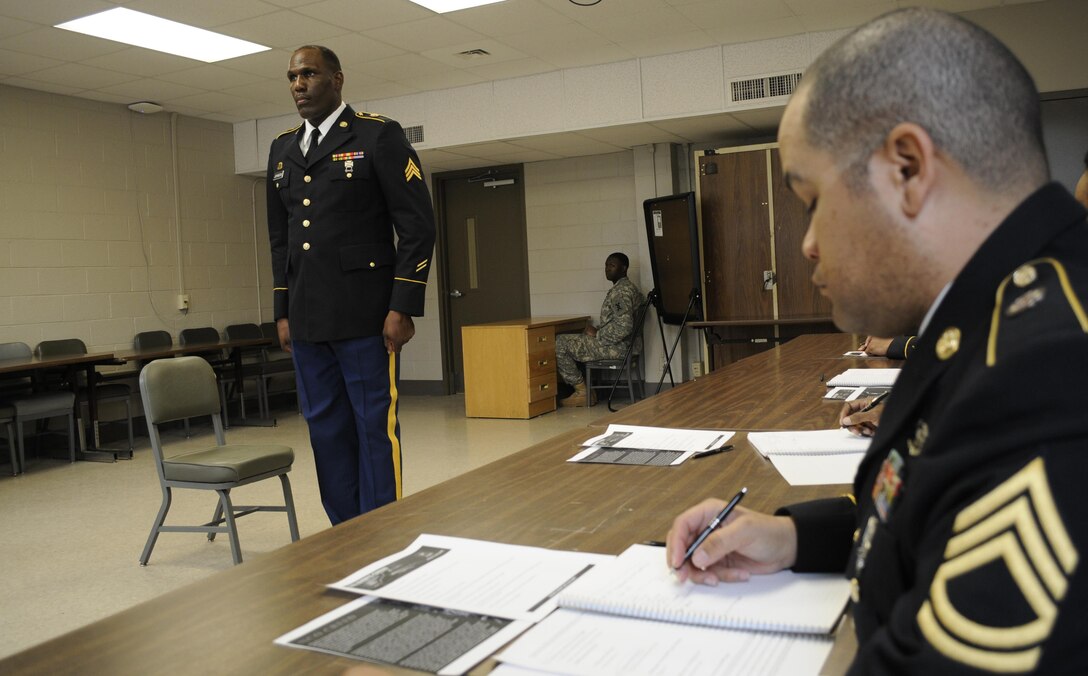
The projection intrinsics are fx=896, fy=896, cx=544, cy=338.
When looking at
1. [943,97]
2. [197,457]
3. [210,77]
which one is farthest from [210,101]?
[943,97]

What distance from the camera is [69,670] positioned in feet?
2.52

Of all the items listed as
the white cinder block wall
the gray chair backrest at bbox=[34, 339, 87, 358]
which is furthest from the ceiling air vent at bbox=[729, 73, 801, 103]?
the gray chair backrest at bbox=[34, 339, 87, 358]

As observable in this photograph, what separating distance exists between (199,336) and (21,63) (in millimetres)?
2436

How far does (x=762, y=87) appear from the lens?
614 cm

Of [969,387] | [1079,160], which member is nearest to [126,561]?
[969,387]

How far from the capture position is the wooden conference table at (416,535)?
792 mm

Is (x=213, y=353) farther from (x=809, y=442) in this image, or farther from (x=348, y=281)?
(x=809, y=442)

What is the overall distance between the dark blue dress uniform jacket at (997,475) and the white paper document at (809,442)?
845 mm

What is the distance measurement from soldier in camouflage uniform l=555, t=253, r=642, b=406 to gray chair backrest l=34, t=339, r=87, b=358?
3600mm

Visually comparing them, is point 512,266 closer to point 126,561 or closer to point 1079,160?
point 1079,160

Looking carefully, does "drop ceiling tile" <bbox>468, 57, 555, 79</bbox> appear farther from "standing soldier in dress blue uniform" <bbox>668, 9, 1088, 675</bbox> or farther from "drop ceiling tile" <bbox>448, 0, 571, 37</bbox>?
"standing soldier in dress blue uniform" <bbox>668, 9, 1088, 675</bbox>

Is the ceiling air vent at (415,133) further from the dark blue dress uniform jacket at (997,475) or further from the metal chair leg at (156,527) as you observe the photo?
the dark blue dress uniform jacket at (997,475)

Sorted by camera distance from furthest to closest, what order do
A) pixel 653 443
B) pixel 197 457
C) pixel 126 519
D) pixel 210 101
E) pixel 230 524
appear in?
pixel 210 101, pixel 126 519, pixel 197 457, pixel 230 524, pixel 653 443

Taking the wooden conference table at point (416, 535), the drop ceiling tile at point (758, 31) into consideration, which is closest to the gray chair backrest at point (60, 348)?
the drop ceiling tile at point (758, 31)
